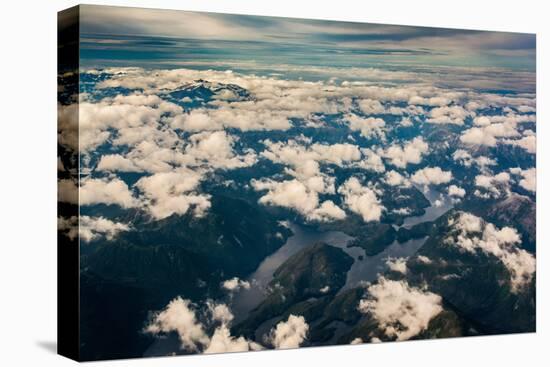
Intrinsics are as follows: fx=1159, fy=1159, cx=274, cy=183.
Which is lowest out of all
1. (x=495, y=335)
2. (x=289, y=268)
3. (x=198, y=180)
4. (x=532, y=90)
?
(x=495, y=335)

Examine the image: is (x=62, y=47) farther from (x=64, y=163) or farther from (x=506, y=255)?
(x=506, y=255)

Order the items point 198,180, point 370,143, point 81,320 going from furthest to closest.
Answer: point 370,143 < point 198,180 < point 81,320

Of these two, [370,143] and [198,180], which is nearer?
[198,180]

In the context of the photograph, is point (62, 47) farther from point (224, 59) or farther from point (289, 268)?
point (289, 268)

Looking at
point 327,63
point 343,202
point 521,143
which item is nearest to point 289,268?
point 343,202

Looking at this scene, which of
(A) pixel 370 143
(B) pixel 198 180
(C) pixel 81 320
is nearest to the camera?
(C) pixel 81 320

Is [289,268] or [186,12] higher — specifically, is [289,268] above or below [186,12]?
below

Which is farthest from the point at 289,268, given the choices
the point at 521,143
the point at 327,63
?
the point at 521,143

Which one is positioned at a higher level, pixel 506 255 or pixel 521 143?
pixel 521 143

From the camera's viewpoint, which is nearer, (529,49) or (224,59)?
(224,59)
